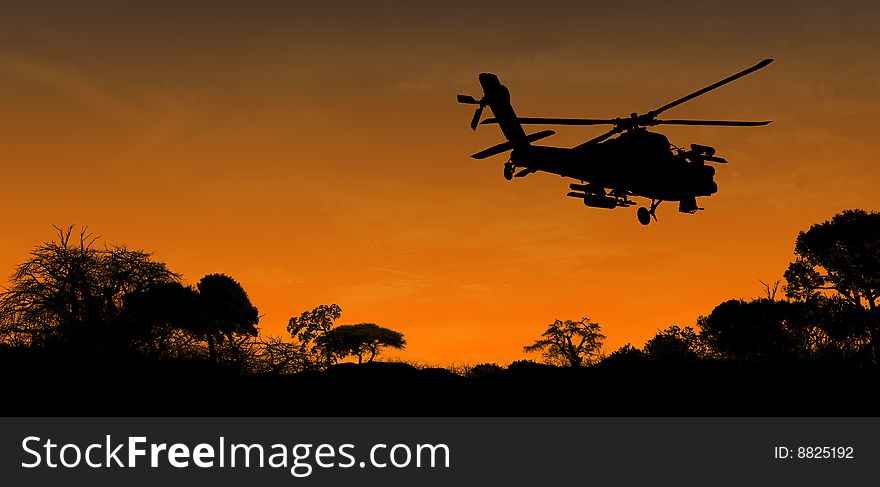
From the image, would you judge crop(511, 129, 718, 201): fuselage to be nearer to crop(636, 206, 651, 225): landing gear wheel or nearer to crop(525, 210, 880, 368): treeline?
crop(636, 206, 651, 225): landing gear wheel

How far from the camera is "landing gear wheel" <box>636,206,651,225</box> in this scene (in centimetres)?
2772

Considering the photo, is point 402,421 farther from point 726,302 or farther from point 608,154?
point 726,302

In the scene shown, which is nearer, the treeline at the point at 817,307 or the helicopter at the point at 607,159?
the helicopter at the point at 607,159

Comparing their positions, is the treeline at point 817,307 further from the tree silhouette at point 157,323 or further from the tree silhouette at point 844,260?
the tree silhouette at point 157,323

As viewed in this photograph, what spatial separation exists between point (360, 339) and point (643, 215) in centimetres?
6985

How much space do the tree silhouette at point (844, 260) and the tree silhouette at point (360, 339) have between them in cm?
5046

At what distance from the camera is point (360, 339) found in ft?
309

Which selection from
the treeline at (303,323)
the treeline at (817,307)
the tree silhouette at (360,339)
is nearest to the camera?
the treeline at (303,323)

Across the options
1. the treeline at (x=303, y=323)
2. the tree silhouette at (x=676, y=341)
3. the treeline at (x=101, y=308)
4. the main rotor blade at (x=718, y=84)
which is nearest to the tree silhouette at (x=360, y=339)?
the treeline at (x=303, y=323)

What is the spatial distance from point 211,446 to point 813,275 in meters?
55.2

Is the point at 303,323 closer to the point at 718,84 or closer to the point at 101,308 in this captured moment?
the point at 101,308

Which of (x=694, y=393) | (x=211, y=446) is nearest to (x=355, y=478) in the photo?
(x=211, y=446)

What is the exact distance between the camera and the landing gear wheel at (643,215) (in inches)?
1091

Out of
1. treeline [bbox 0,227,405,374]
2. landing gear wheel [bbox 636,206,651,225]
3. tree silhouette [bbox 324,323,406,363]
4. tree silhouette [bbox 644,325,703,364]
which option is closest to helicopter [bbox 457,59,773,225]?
landing gear wheel [bbox 636,206,651,225]
